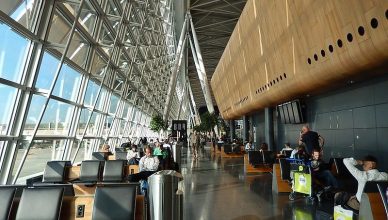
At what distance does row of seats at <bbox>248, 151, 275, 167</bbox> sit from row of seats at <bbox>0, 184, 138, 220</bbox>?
8.96 m

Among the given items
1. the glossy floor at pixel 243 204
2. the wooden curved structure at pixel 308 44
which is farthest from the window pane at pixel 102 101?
the wooden curved structure at pixel 308 44

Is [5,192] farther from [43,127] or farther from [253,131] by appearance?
[253,131]

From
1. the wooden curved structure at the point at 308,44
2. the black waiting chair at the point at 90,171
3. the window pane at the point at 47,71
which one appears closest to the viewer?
the wooden curved structure at the point at 308,44

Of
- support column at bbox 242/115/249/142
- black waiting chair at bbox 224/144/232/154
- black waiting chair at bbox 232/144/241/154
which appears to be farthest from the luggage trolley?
support column at bbox 242/115/249/142

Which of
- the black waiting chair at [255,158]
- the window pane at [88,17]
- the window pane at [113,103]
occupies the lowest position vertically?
the black waiting chair at [255,158]

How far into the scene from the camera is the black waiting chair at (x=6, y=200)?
365cm

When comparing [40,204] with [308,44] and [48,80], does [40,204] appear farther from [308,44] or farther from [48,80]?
[308,44]

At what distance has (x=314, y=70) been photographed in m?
8.82

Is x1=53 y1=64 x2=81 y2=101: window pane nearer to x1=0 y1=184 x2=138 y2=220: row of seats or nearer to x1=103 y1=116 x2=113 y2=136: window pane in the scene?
x1=103 y1=116 x2=113 y2=136: window pane

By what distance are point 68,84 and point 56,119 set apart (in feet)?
4.82

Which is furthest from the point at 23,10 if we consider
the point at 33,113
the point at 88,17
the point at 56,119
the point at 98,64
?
the point at 98,64

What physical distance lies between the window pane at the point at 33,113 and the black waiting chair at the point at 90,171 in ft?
6.69

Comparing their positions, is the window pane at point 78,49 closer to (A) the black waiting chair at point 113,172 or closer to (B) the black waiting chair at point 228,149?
(A) the black waiting chair at point 113,172

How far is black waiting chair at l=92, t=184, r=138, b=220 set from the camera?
143 inches
